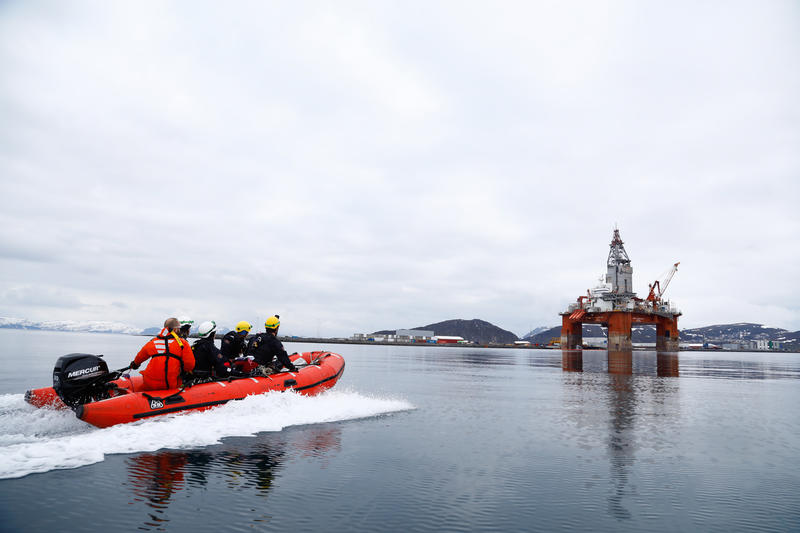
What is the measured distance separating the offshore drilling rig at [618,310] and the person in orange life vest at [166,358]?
76730 millimetres

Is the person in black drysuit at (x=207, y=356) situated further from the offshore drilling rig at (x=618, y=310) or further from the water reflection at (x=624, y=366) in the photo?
the offshore drilling rig at (x=618, y=310)

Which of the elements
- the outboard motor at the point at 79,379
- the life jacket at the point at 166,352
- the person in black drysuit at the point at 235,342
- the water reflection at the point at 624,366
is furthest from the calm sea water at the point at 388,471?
the water reflection at the point at 624,366

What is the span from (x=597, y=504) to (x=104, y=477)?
634 cm

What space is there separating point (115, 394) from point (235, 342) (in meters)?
3.28

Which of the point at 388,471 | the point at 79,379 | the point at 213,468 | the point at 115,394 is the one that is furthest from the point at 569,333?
the point at 213,468

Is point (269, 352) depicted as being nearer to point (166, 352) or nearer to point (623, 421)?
point (166, 352)

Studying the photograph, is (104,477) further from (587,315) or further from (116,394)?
(587,315)

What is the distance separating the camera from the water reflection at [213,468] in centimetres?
586

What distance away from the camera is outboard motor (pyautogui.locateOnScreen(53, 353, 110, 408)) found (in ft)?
27.9

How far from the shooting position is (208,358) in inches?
408

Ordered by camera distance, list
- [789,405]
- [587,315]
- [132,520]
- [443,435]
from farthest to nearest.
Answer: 1. [587,315]
2. [789,405]
3. [443,435]
4. [132,520]

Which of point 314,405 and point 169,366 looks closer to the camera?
point 169,366

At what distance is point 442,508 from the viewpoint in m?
5.72

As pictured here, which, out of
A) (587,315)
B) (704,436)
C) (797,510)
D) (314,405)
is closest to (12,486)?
(314,405)
